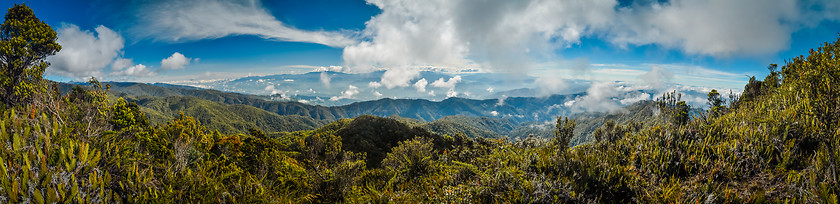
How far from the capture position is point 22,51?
32.7 ft

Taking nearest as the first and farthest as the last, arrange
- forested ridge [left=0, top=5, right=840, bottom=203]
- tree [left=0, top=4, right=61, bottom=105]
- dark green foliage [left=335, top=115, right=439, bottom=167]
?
forested ridge [left=0, top=5, right=840, bottom=203] < tree [left=0, top=4, right=61, bottom=105] < dark green foliage [left=335, top=115, right=439, bottom=167]

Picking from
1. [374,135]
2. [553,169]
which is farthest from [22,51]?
[374,135]

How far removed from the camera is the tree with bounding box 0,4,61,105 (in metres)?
9.48

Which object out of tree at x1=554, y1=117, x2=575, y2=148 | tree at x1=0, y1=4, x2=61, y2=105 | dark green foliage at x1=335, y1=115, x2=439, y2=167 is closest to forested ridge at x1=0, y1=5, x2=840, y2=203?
tree at x1=554, y1=117, x2=575, y2=148

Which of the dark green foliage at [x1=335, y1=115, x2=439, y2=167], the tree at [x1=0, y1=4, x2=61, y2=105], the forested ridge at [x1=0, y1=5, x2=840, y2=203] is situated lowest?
the dark green foliage at [x1=335, y1=115, x2=439, y2=167]

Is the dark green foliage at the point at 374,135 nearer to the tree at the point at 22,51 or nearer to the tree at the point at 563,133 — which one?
the tree at the point at 22,51

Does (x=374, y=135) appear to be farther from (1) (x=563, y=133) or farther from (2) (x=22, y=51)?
(1) (x=563, y=133)

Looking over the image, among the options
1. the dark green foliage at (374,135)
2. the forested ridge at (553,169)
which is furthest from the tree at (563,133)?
the dark green foliage at (374,135)

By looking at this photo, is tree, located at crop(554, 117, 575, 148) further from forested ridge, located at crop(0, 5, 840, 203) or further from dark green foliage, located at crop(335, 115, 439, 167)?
dark green foliage, located at crop(335, 115, 439, 167)

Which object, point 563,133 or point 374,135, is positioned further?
point 374,135

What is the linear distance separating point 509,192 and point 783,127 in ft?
22.0

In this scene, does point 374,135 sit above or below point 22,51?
below

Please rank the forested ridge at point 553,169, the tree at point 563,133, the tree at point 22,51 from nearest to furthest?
1. the forested ridge at point 553,169
2. the tree at point 563,133
3. the tree at point 22,51

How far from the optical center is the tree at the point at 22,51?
9.48 meters
